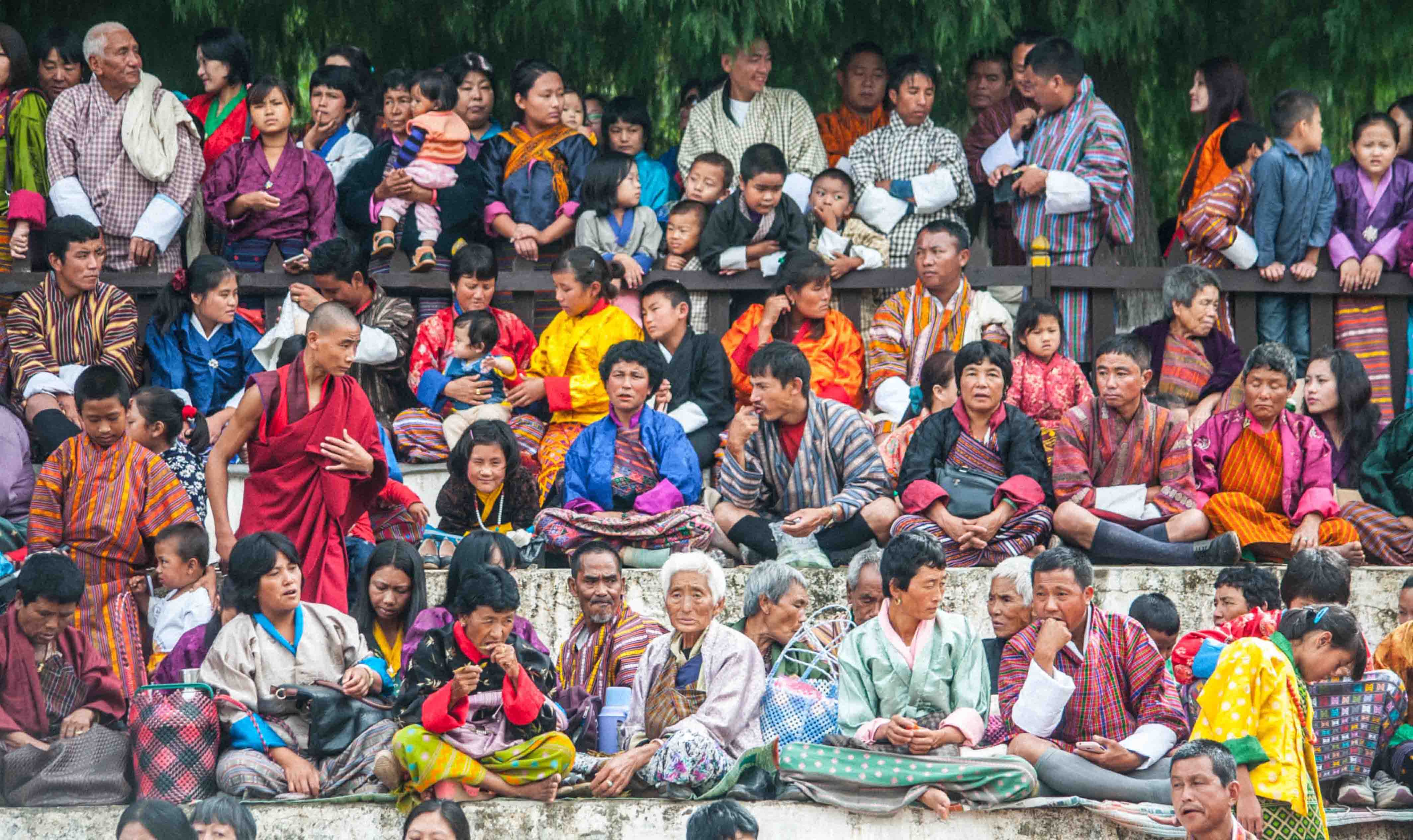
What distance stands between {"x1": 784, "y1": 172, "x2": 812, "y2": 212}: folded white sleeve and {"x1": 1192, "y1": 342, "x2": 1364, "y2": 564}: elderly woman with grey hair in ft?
8.51

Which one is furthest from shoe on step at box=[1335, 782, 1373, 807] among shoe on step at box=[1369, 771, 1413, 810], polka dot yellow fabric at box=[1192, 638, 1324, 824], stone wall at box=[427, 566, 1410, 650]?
stone wall at box=[427, 566, 1410, 650]

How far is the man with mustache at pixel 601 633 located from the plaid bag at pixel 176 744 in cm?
127

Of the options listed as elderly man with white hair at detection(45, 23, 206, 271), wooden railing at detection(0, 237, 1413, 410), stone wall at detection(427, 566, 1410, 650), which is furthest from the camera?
elderly man with white hair at detection(45, 23, 206, 271)

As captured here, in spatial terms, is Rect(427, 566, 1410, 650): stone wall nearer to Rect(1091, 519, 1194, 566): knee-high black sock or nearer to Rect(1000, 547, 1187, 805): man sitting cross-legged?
Rect(1091, 519, 1194, 566): knee-high black sock

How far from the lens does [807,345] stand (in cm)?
972

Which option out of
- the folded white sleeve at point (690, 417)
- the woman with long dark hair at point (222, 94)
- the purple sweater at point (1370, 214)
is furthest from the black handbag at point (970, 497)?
the woman with long dark hair at point (222, 94)

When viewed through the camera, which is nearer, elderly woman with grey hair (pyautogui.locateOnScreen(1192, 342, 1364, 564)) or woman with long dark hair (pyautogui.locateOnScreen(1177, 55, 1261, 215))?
elderly woman with grey hair (pyautogui.locateOnScreen(1192, 342, 1364, 564))

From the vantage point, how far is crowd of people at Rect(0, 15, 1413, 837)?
6.84 metres

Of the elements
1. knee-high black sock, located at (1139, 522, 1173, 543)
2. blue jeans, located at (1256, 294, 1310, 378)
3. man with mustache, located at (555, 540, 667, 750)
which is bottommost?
man with mustache, located at (555, 540, 667, 750)

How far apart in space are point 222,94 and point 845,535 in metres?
4.31

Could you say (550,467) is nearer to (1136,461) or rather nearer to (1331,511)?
(1136,461)

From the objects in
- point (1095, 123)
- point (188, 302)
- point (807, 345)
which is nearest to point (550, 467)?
point (807, 345)

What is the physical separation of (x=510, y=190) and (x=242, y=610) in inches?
148

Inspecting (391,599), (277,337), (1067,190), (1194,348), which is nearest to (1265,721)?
(391,599)
